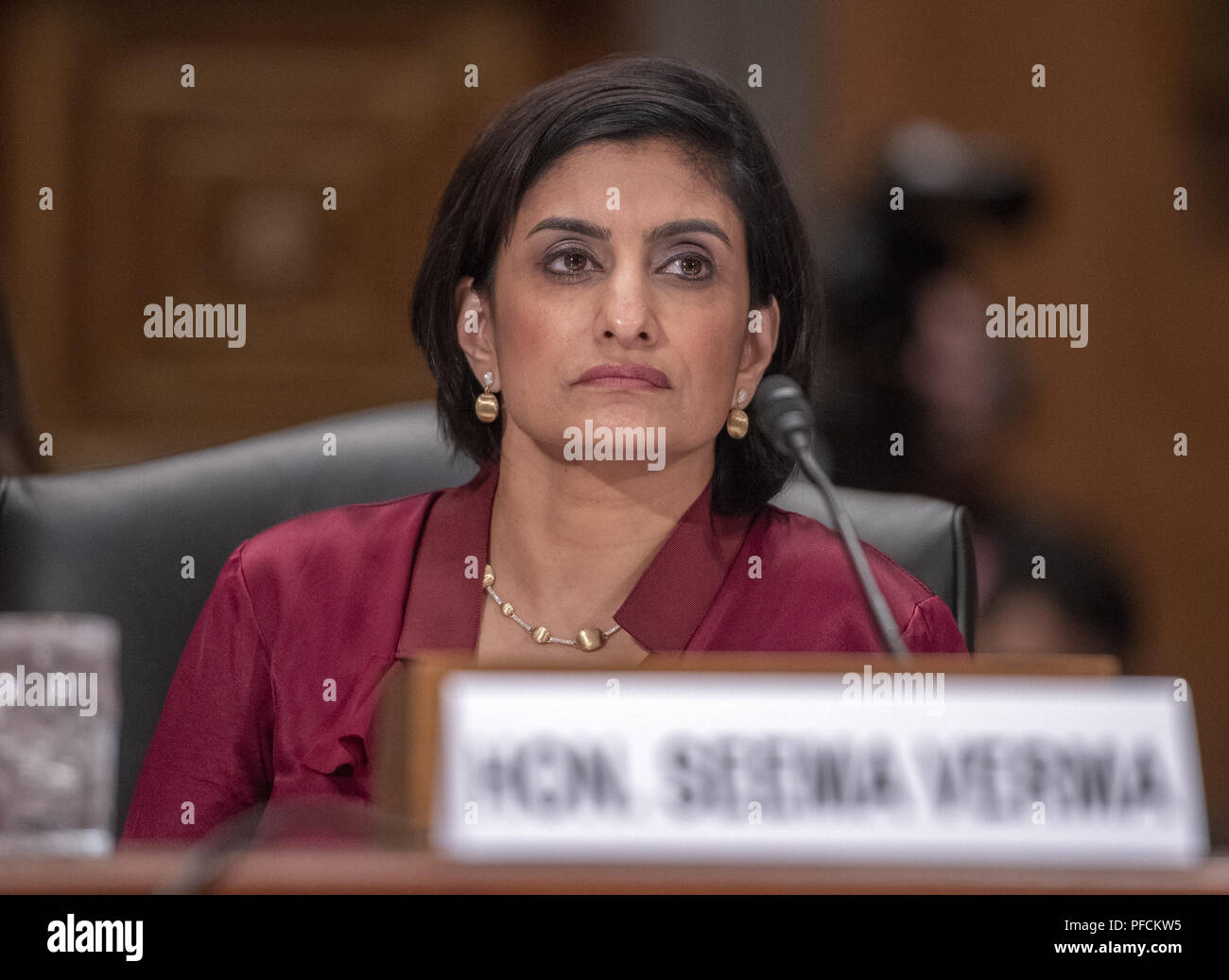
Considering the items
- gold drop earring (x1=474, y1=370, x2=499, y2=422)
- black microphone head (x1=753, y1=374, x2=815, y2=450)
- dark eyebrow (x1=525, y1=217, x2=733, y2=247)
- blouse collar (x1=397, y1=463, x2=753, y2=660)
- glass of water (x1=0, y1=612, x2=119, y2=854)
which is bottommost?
glass of water (x1=0, y1=612, x2=119, y2=854)

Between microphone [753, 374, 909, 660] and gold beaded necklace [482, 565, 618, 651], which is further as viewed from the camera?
gold beaded necklace [482, 565, 618, 651]

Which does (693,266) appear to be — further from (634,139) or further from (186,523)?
(186,523)

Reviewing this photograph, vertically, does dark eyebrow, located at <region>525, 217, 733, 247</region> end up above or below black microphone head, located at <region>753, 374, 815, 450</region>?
above

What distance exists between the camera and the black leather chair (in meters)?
1.31

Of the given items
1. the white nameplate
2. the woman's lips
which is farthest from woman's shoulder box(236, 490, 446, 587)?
the white nameplate

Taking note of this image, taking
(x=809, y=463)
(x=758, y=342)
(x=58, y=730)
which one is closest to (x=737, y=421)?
(x=758, y=342)

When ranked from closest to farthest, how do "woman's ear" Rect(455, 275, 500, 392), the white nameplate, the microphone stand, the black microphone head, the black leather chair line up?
1. the white nameplate
2. the microphone stand
3. the black microphone head
4. "woman's ear" Rect(455, 275, 500, 392)
5. the black leather chair

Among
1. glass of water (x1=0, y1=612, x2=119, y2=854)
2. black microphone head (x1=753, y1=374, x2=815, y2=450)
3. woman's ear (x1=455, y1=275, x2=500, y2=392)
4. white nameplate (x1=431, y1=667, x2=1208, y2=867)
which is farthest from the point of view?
woman's ear (x1=455, y1=275, x2=500, y2=392)

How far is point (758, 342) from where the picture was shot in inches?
46.5

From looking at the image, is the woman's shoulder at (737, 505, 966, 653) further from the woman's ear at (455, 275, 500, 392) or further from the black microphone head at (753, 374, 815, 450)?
the woman's ear at (455, 275, 500, 392)

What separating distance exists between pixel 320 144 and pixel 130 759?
0.64 m

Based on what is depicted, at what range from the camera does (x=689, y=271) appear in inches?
43.8

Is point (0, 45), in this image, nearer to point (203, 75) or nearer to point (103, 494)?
point (203, 75)
